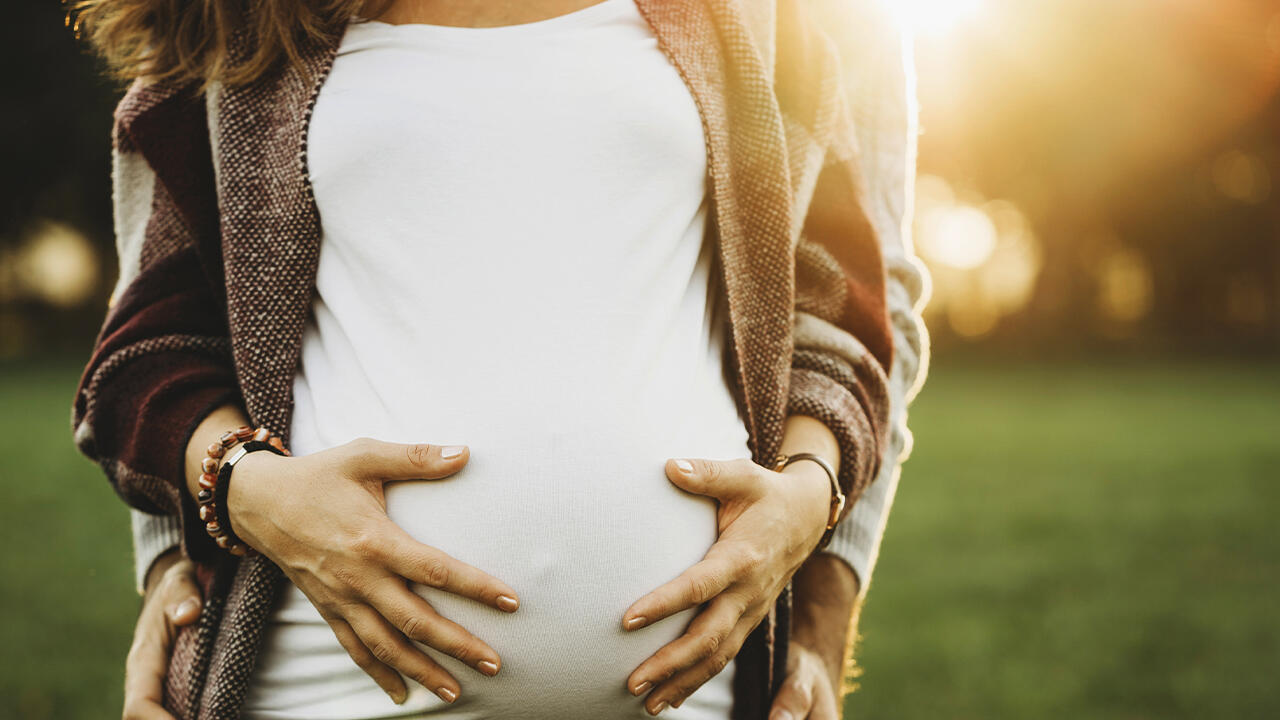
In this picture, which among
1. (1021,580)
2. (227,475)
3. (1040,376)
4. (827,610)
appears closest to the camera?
(227,475)

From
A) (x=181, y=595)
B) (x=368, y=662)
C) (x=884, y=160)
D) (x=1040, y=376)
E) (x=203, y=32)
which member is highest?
(x=203, y=32)

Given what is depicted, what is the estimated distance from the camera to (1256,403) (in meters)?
12.3

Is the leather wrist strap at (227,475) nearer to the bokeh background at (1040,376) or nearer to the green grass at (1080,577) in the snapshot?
the bokeh background at (1040,376)

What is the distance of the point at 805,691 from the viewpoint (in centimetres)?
136

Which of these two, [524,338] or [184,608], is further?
[184,608]

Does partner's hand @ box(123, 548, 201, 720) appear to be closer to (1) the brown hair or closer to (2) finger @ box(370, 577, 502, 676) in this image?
(2) finger @ box(370, 577, 502, 676)

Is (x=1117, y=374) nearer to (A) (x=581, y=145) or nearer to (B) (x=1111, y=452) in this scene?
(B) (x=1111, y=452)

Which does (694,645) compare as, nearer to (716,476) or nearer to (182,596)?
(716,476)

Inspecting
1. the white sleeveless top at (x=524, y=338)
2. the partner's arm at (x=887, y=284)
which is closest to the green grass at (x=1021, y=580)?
the partner's arm at (x=887, y=284)

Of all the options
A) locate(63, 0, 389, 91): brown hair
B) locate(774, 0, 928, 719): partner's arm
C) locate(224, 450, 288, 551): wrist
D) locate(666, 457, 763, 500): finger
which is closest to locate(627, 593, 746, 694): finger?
locate(666, 457, 763, 500): finger

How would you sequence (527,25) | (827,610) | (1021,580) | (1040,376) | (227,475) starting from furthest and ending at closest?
(1040,376), (1021,580), (827,610), (527,25), (227,475)

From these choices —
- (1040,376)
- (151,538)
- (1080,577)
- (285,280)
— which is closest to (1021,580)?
(1080,577)

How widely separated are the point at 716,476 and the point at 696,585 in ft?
0.42

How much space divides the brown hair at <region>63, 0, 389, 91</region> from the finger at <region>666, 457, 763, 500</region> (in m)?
0.76
